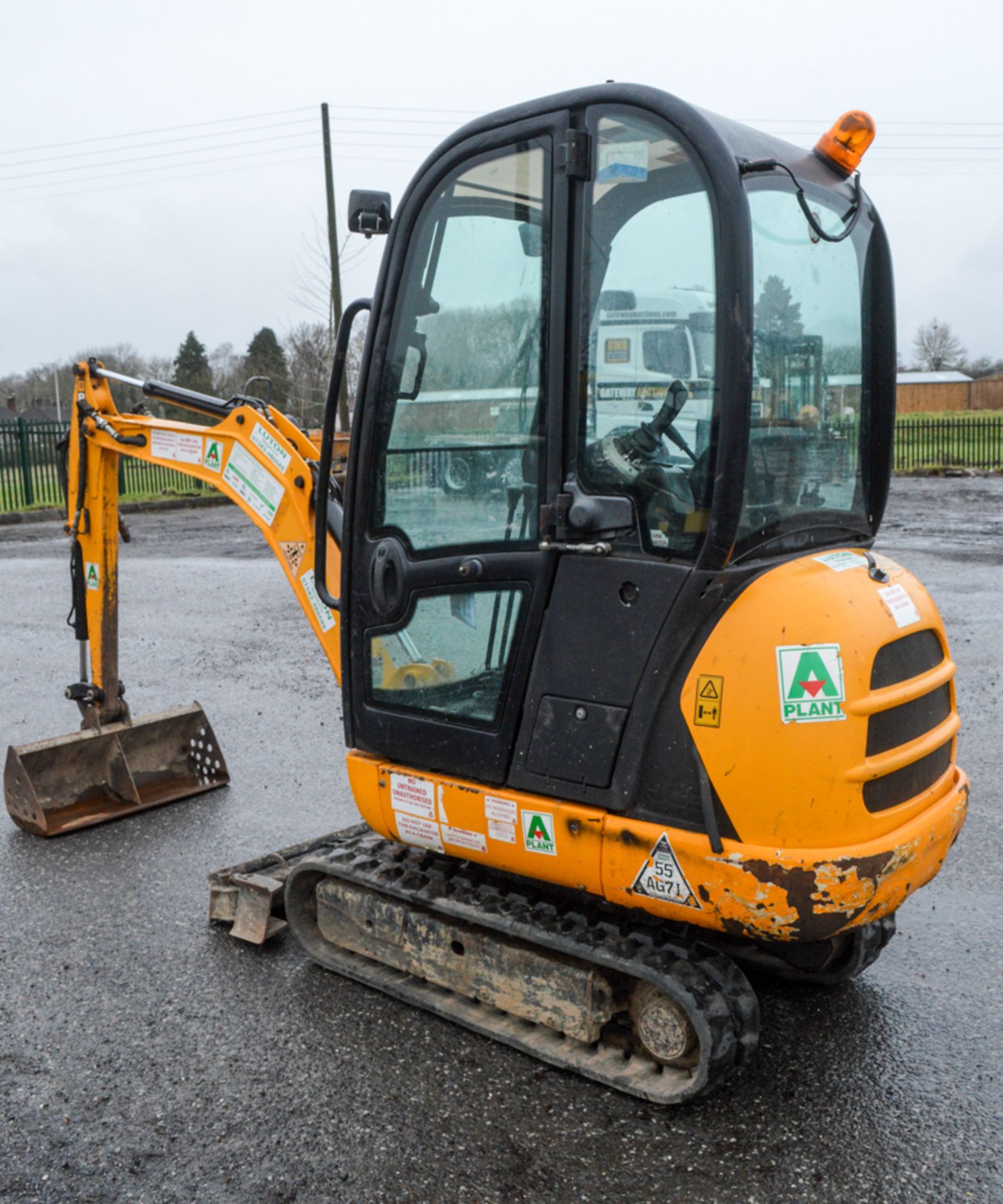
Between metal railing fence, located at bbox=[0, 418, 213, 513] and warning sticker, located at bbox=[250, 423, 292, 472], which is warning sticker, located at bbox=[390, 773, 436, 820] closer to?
warning sticker, located at bbox=[250, 423, 292, 472]

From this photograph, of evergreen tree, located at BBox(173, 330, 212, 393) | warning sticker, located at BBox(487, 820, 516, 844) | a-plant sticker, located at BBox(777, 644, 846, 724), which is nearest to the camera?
a-plant sticker, located at BBox(777, 644, 846, 724)

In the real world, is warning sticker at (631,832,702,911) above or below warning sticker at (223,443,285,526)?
below

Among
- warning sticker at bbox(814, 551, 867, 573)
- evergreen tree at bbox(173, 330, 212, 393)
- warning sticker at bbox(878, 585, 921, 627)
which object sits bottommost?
warning sticker at bbox(878, 585, 921, 627)

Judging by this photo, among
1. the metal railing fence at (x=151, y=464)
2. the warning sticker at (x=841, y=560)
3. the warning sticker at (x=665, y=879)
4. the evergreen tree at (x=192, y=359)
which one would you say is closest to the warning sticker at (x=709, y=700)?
the warning sticker at (x=665, y=879)

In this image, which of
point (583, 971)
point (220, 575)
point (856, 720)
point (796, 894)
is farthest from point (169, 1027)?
point (220, 575)

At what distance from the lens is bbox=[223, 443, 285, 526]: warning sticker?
14.1ft

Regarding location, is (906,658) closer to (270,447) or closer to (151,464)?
(270,447)

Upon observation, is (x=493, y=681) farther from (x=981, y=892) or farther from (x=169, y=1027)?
(x=981, y=892)

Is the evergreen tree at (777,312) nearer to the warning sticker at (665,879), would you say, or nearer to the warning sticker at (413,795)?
the warning sticker at (665,879)

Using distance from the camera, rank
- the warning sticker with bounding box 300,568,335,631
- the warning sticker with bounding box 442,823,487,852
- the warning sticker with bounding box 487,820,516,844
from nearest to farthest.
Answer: the warning sticker with bounding box 487,820,516,844, the warning sticker with bounding box 442,823,487,852, the warning sticker with bounding box 300,568,335,631

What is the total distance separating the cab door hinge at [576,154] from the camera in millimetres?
2893

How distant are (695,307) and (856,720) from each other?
1.08 m

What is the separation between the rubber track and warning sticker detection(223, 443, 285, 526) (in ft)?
4.39

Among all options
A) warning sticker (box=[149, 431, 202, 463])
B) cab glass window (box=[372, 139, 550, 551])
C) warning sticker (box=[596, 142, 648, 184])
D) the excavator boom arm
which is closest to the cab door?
cab glass window (box=[372, 139, 550, 551])
